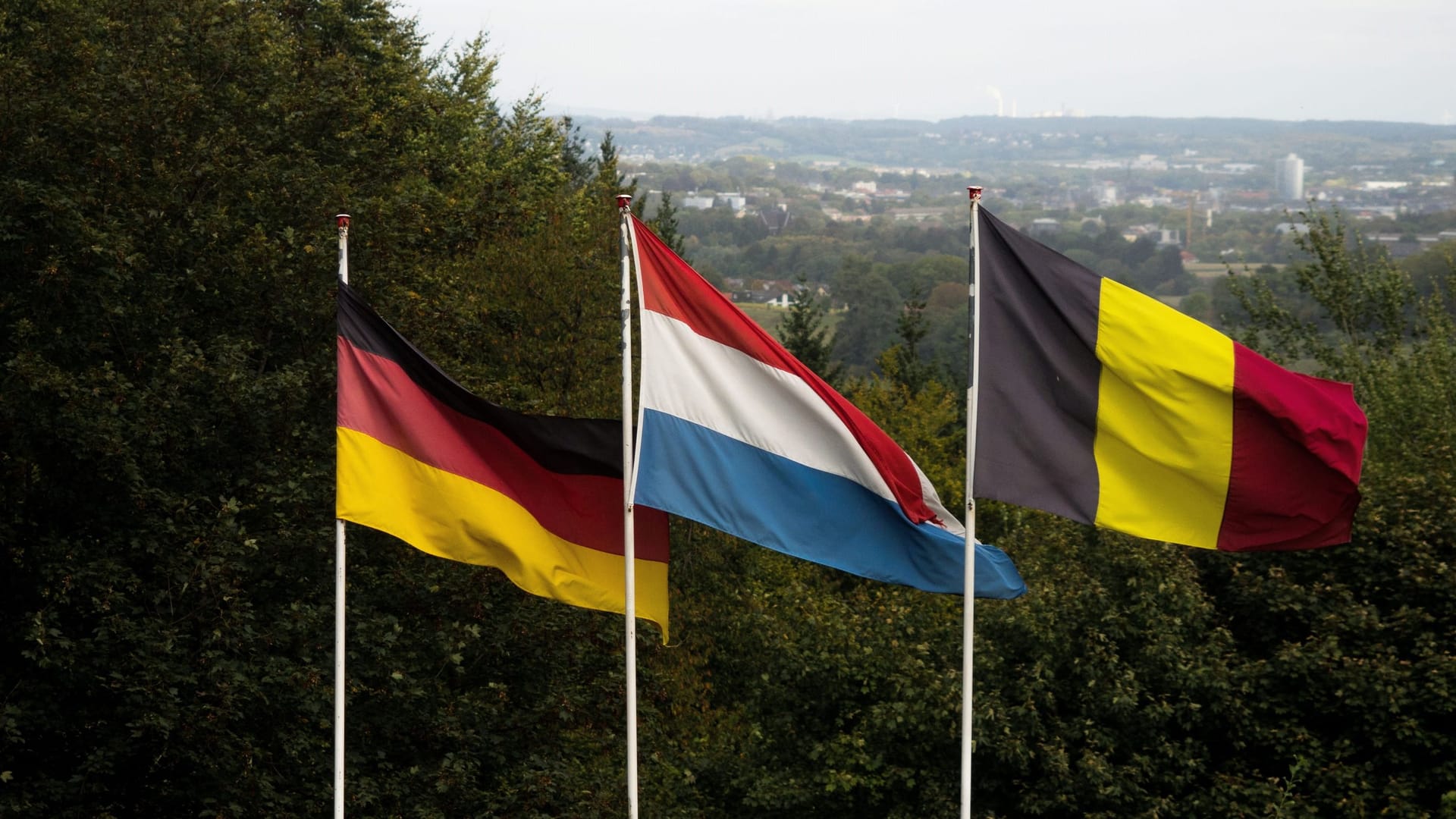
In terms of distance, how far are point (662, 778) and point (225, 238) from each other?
1094 cm

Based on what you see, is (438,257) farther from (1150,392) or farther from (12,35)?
(1150,392)

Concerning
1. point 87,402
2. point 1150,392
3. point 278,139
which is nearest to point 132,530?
point 87,402

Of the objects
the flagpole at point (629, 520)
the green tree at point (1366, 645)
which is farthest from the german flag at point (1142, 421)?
the green tree at point (1366, 645)

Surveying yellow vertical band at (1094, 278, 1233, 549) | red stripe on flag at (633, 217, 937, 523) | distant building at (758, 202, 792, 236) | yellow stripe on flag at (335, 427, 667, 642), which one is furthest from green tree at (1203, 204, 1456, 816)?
distant building at (758, 202, 792, 236)

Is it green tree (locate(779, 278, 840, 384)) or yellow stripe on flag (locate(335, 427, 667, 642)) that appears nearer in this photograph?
yellow stripe on flag (locate(335, 427, 667, 642))

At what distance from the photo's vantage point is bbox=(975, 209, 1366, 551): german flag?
1078 cm

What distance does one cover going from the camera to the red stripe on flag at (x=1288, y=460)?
1073 cm

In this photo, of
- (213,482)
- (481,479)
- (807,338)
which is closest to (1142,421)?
(481,479)

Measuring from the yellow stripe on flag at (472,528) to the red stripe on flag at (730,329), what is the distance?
2.04m

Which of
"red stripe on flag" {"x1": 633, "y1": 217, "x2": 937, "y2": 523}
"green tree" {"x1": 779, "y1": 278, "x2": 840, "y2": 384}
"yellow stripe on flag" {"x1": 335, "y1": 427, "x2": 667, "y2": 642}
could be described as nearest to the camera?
"yellow stripe on flag" {"x1": 335, "y1": 427, "x2": 667, "y2": 642}

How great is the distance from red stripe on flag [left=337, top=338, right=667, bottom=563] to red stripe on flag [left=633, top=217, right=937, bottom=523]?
165 centimetres

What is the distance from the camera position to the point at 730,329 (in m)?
11.2

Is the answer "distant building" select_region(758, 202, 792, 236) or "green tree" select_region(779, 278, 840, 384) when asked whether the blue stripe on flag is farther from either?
"distant building" select_region(758, 202, 792, 236)

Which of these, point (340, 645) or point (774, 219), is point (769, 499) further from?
point (774, 219)
